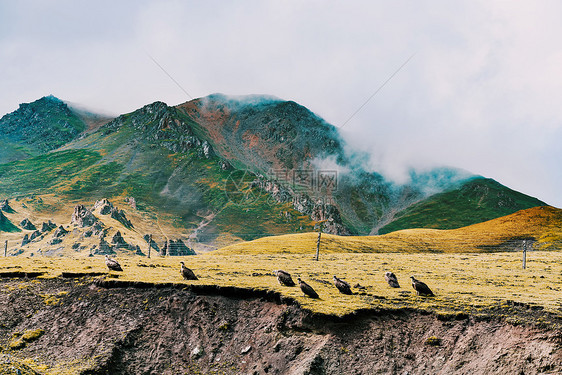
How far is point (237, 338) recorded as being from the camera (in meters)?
20.6

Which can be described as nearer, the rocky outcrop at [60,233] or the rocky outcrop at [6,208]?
the rocky outcrop at [60,233]

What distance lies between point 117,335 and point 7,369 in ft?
19.9

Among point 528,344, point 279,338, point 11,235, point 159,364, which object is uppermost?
point 528,344

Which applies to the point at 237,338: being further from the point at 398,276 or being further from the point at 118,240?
the point at 118,240

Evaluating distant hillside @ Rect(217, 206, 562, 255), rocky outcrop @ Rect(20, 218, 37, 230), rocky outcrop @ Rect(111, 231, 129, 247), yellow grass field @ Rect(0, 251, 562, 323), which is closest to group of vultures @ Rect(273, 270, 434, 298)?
yellow grass field @ Rect(0, 251, 562, 323)

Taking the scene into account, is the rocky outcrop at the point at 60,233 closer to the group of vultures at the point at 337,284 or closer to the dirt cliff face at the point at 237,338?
the dirt cliff face at the point at 237,338

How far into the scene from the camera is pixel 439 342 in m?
19.0

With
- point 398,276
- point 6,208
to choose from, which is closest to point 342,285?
point 398,276

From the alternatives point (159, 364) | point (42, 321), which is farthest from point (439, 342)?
point (42, 321)

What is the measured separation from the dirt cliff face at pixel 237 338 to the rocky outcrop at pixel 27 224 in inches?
7113

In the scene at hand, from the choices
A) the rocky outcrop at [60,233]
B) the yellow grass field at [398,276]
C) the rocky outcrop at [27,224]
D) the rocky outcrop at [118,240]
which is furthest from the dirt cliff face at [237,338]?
the rocky outcrop at [27,224]

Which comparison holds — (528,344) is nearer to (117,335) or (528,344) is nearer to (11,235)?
(117,335)

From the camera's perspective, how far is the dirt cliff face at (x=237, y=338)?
18.0m

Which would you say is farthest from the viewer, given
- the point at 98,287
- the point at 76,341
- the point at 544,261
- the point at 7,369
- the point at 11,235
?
the point at 11,235
